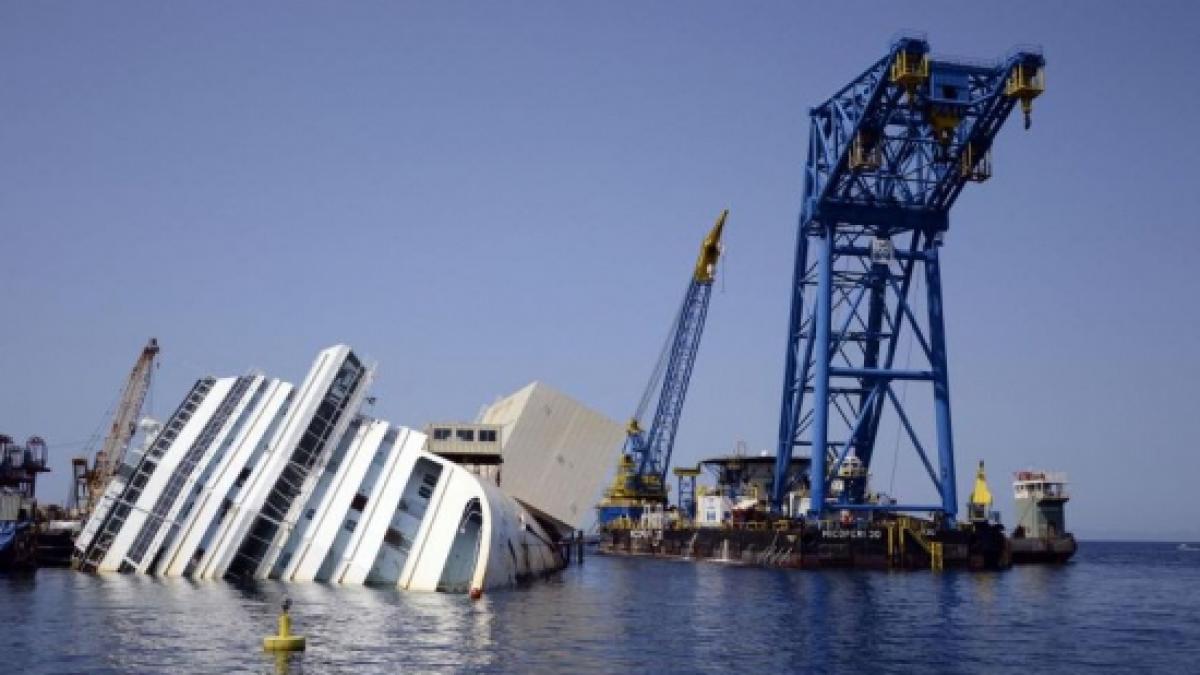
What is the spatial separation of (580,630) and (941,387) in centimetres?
5159

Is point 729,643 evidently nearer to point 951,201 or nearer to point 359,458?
point 359,458

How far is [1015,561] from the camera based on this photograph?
4333 inches

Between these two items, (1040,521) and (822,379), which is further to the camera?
(1040,521)

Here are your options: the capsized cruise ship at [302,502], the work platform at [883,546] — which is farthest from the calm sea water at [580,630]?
the work platform at [883,546]

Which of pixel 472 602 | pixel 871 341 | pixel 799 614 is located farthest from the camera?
pixel 871 341

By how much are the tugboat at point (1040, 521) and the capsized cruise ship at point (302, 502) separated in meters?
71.7

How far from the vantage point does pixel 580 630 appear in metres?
44.6

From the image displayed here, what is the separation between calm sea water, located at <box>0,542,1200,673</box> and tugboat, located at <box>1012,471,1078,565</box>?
4417 cm

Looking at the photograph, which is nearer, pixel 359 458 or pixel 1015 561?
pixel 359 458

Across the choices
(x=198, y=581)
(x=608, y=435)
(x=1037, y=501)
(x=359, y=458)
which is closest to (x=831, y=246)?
(x=608, y=435)

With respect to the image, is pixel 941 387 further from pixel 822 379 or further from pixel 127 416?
pixel 127 416

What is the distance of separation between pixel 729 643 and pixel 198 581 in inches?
952

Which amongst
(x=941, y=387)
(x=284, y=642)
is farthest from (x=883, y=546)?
(x=284, y=642)

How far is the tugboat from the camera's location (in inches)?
4377
